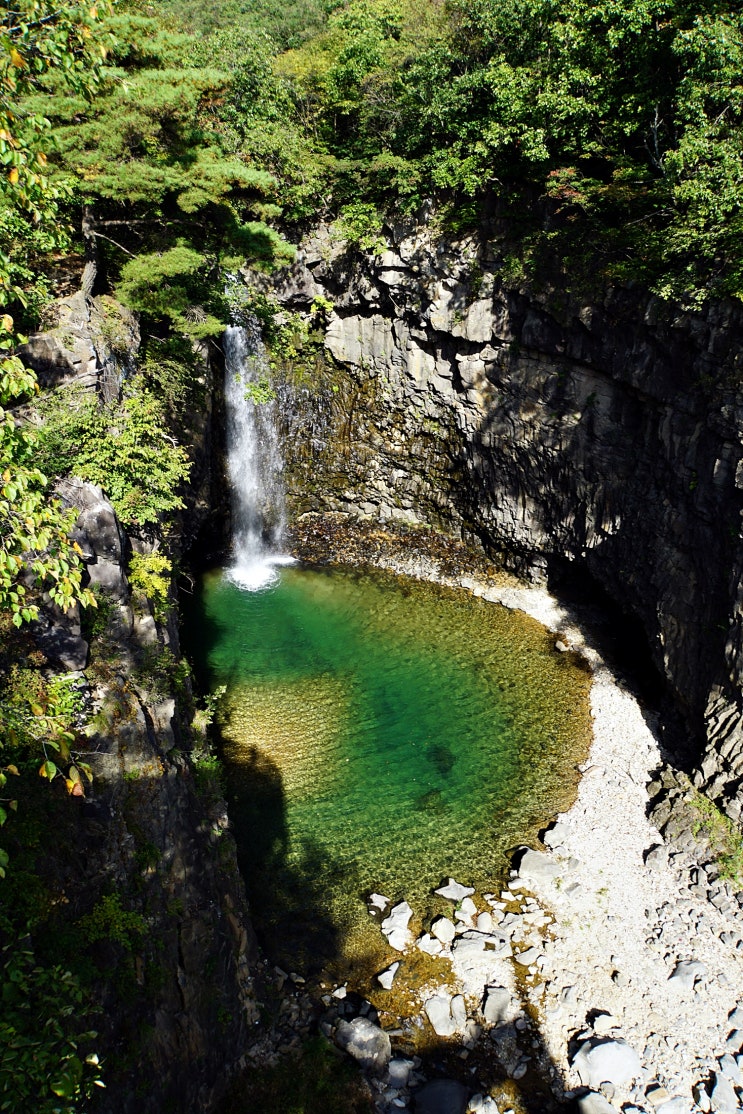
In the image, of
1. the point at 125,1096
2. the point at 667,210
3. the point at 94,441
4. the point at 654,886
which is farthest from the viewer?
the point at 667,210

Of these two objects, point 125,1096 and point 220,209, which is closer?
point 125,1096

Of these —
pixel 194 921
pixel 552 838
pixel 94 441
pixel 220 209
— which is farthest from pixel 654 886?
pixel 220 209

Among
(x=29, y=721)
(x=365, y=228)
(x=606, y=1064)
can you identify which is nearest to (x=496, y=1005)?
(x=606, y=1064)

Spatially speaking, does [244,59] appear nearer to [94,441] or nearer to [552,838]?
[94,441]

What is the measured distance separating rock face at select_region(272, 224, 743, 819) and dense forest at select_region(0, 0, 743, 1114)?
1.35 m

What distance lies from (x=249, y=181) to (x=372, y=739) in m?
14.7

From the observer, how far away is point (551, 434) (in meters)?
20.7

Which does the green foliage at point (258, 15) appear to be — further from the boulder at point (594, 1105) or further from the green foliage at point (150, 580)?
the boulder at point (594, 1105)

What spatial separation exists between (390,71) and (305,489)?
1554 centimetres

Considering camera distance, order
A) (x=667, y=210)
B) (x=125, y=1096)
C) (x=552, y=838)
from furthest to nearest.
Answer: (x=667, y=210) < (x=552, y=838) < (x=125, y=1096)

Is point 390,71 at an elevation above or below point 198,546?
above

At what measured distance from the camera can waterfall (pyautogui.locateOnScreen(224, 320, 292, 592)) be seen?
23609 millimetres

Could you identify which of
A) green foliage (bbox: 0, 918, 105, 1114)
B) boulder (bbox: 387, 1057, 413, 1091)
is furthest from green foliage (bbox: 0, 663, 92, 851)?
boulder (bbox: 387, 1057, 413, 1091)

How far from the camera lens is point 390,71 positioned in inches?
890
